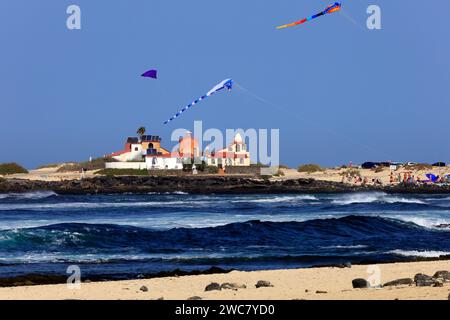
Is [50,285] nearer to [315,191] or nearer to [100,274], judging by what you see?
[100,274]

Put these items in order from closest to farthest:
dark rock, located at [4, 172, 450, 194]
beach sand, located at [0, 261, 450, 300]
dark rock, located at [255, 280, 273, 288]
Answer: beach sand, located at [0, 261, 450, 300]
dark rock, located at [255, 280, 273, 288]
dark rock, located at [4, 172, 450, 194]

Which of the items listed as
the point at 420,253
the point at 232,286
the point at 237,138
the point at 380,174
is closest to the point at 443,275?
the point at 232,286

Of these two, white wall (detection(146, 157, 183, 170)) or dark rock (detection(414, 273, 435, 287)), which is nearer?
dark rock (detection(414, 273, 435, 287))

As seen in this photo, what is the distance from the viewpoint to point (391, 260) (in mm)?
20094

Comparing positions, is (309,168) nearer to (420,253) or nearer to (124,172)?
(124,172)

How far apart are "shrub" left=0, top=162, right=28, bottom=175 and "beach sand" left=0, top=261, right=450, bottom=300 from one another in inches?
2940

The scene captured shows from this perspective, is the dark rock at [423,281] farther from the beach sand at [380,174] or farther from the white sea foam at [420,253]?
the beach sand at [380,174]

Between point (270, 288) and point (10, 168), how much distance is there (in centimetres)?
7893

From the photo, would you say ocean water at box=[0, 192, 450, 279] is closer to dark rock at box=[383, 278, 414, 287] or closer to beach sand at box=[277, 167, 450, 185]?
dark rock at box=[383, 278, 414, 287]

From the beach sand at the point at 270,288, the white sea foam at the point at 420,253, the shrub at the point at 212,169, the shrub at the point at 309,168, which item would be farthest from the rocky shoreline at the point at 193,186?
the beach sand at the point at 270,288

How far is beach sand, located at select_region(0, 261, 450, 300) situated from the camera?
12.1 m

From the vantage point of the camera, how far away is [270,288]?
45.2ft

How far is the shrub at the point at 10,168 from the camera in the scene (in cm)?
8894

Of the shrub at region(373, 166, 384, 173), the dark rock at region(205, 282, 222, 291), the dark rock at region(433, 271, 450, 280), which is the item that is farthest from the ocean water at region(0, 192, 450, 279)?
the shrub at region(373, 166, 384, 173)
